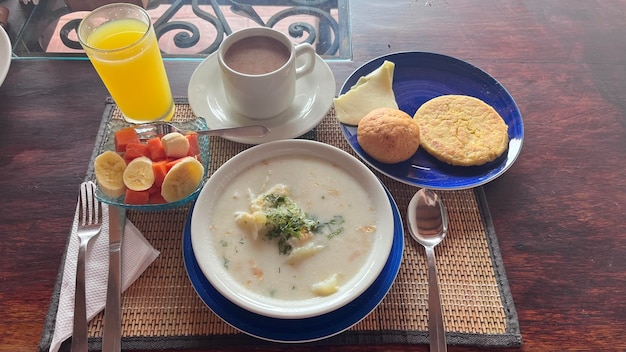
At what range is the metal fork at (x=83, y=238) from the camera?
3.09 ft

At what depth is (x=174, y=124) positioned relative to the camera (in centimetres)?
130

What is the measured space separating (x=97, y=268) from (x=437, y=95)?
1.14 metres

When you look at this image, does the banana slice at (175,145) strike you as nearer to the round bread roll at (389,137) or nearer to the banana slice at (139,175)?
the banana slice at (139,175)

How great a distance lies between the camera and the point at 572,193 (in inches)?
50.8

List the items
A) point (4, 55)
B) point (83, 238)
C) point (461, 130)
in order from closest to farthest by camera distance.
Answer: point (83, 238), point (461, 130), point (4, 55)

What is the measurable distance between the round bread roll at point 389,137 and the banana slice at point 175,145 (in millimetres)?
490

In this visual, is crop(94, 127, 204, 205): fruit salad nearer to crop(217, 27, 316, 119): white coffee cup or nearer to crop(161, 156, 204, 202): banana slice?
crop(161, 156, 204, 202): banana slice

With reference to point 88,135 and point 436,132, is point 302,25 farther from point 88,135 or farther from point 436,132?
point 88,135

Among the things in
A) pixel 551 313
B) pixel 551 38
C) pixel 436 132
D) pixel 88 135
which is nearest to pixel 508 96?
pixel 436 132

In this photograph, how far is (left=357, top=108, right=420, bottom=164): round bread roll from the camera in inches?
48.4

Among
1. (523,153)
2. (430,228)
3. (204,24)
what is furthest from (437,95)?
(204,24)

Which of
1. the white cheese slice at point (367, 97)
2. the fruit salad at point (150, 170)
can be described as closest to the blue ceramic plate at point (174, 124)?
the fruit salad at point (150, 170)

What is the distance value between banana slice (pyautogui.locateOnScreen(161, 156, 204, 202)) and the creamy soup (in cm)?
9

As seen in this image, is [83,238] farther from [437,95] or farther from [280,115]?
[437,95]
